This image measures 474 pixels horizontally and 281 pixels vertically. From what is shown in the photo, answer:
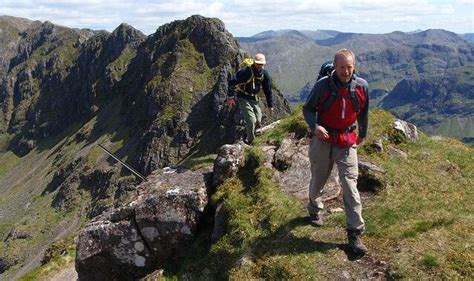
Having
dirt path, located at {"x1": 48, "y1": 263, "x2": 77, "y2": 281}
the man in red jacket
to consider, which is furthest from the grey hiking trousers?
dirt path, located at {"x1": 48, "y1": 263, "x2": 77, "y2": 281}

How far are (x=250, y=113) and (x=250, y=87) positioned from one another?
4.65 feet

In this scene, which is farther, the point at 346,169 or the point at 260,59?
the point at 260,59

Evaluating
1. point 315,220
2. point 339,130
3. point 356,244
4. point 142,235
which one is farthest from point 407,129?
point 142,235

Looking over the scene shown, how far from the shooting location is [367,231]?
13.9 m

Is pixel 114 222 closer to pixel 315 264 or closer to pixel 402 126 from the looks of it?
pixel 315 264

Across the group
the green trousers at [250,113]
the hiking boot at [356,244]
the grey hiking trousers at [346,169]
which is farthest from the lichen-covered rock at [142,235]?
the hiking boot at [356,244]

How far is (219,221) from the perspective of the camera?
54.2 feet

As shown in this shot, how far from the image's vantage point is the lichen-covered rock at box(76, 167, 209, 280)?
17469 mm

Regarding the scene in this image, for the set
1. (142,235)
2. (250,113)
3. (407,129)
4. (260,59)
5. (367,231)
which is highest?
(260,59)

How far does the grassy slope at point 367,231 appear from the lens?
40.5 feet

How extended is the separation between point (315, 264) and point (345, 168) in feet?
9.67

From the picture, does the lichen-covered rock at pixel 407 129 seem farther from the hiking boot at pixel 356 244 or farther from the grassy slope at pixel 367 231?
the hiking boot at pixel 356 244

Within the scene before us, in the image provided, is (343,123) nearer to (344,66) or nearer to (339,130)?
(339,130)

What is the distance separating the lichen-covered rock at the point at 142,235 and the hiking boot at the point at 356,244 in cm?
674
